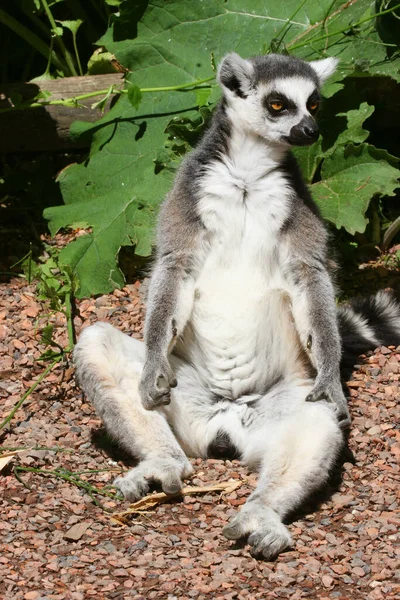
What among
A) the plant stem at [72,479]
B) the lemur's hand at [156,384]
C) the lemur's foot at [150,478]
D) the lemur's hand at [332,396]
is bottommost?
the plant stem at [72,479]

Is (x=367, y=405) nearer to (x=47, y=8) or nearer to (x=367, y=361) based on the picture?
(x=367, y=361)

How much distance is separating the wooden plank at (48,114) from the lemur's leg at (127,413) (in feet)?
8.24

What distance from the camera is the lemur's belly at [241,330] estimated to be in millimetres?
4691

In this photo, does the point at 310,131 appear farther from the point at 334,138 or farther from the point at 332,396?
the point at 334,138

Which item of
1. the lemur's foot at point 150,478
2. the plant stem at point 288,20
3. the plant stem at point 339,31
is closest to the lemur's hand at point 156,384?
the lemur's foot at point 150,478

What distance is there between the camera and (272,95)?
186 inches

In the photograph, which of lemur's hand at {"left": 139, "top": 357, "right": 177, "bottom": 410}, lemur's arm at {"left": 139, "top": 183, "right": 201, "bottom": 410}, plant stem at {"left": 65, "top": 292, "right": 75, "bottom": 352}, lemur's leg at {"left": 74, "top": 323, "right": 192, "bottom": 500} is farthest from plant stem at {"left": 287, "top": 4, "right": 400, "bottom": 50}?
lemur's hand at {"left": 139, "top": 357, "right": 177, "bottom": 410}

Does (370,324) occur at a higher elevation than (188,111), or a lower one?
lower

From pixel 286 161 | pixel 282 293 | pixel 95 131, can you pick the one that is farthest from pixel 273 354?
pixel 95 131

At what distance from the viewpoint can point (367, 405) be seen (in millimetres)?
5094

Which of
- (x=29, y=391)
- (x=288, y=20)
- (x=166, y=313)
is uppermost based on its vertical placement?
(x=288, y=20)

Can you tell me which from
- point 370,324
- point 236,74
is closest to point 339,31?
point 236,74

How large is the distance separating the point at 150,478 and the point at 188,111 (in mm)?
2940

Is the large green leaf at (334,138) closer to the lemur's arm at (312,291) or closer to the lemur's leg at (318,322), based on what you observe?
the lemur's arm at (312,291)
